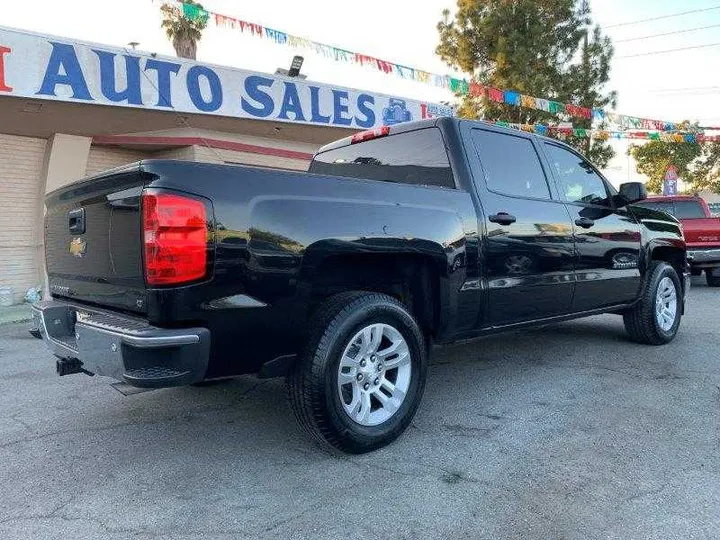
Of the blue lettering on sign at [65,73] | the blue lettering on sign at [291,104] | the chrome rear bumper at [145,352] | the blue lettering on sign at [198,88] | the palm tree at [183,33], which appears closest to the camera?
the chrome rear bumper at [145,352]

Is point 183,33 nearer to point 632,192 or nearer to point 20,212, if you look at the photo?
point 20,212

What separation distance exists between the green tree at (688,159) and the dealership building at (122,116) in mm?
29515

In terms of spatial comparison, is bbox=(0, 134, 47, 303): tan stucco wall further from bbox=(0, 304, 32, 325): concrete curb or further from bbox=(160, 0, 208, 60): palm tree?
bbox=(160, 0, 208, 60): palm tree

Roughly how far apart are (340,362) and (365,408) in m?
0.36

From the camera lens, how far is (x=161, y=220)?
7.95 ft

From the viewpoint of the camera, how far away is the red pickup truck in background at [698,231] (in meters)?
11.1

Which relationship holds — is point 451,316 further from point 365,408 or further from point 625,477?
point 625,477

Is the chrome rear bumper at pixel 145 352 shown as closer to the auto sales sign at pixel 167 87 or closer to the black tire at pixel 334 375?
the black tire at pixel 334 375

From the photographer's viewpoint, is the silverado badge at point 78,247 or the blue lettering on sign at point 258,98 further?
the blue lettering on sign at point 258,98

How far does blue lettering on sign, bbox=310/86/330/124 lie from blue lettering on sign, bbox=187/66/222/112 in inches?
74.1

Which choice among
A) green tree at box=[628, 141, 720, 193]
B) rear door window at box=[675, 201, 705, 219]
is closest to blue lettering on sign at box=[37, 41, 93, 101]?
rear door window at box=[675, 201, 705, 219]

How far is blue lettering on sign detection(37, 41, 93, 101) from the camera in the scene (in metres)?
8.14

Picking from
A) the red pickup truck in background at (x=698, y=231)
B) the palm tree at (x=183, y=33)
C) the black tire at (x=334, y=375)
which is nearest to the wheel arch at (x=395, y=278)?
the black tire at (x=334, y=375)

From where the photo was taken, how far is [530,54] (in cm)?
1753
